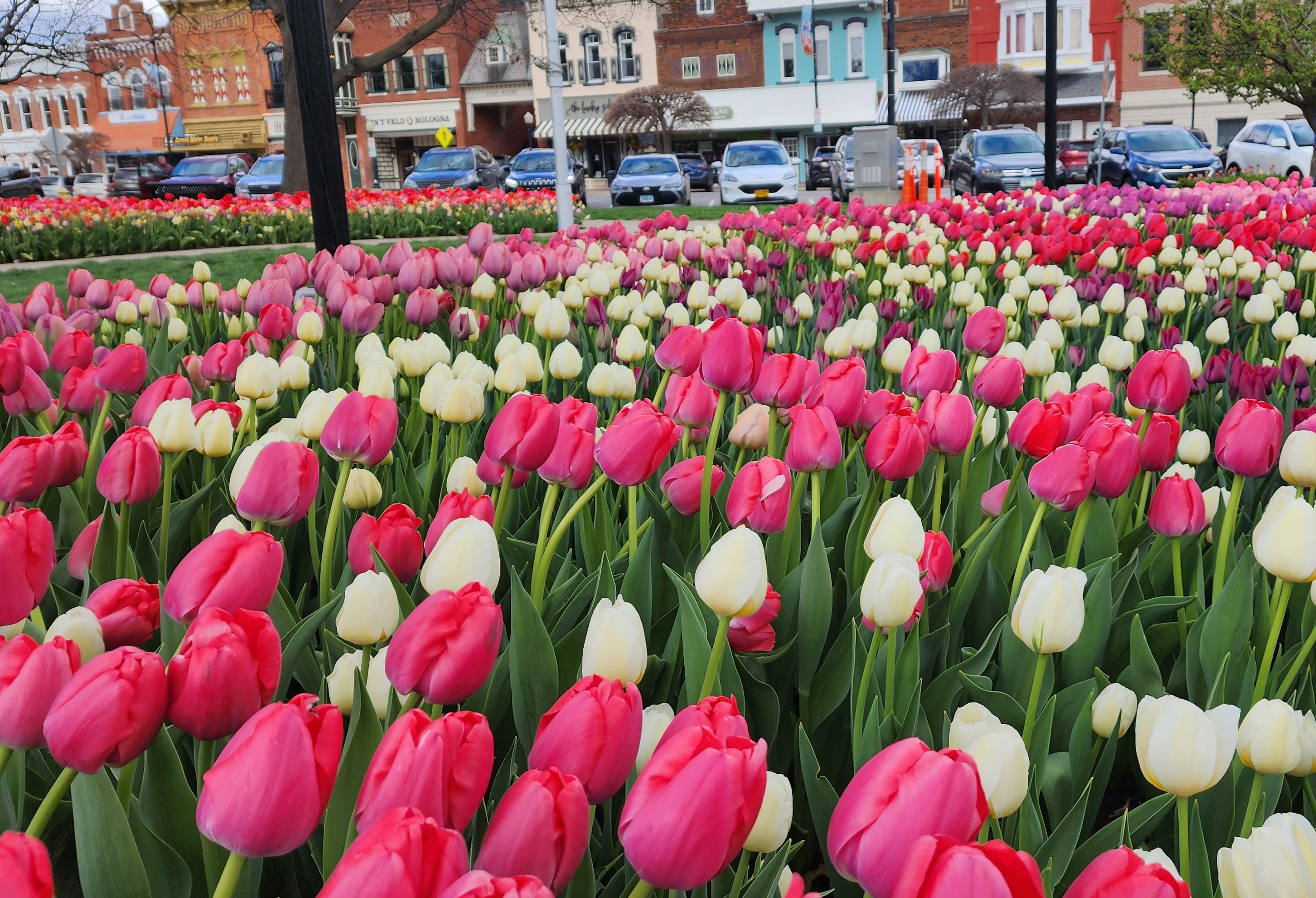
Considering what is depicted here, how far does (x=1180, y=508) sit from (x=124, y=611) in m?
1.25

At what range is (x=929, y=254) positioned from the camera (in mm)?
4520

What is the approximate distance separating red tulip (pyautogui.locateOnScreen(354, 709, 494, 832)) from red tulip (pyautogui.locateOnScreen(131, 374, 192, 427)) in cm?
121

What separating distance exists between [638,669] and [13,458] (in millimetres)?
944

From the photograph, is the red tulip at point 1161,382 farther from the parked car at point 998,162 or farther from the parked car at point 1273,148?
the parked car at point 1273,148

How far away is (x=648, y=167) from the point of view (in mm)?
23484

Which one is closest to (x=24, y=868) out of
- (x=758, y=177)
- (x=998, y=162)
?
(x=998, y=162)

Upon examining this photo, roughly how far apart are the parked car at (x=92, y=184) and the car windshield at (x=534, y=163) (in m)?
17.8

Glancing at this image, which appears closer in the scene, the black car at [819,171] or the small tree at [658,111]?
the black car at [819,171]

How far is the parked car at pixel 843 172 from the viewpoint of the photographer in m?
22.5

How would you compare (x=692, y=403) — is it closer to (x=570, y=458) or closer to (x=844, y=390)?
(x=844, y=390)

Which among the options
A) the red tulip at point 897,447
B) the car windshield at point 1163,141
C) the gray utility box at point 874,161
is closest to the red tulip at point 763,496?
the red tulip at point 897,447

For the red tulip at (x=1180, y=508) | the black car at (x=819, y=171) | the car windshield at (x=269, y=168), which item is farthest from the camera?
the black car at (x=819, y=171)

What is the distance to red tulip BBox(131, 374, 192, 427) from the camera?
1.75m

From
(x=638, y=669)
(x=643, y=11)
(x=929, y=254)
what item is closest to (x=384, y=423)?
(x=638, y=669)
